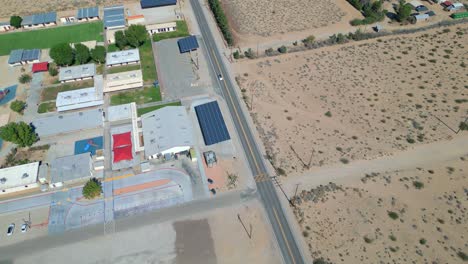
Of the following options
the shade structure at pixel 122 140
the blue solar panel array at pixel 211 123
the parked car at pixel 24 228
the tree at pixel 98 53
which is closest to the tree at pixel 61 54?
the tree at pixel 98 53

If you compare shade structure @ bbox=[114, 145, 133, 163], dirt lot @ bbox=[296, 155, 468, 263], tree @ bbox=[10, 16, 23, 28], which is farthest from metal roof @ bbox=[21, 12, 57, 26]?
dirt lot @ bbox=[296, 155, 468, 263]

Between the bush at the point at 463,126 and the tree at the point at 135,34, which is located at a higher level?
the tree at the point at 135,34

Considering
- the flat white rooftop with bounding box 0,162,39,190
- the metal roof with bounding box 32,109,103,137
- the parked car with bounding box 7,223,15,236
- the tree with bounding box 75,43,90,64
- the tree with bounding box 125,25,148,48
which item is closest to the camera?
the parked car with bounding box 7,223,15,236

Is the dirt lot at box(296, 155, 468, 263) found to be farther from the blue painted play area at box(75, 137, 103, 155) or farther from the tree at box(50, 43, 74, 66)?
the tree at box(50, 43, 74, 66)

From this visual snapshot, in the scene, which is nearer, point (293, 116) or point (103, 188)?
point (103, 188)

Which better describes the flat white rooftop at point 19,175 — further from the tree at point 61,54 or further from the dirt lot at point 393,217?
the dirt lot at point 393,217

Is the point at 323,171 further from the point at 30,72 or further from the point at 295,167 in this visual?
the point at 30,72

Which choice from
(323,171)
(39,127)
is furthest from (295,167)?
(39,127)
